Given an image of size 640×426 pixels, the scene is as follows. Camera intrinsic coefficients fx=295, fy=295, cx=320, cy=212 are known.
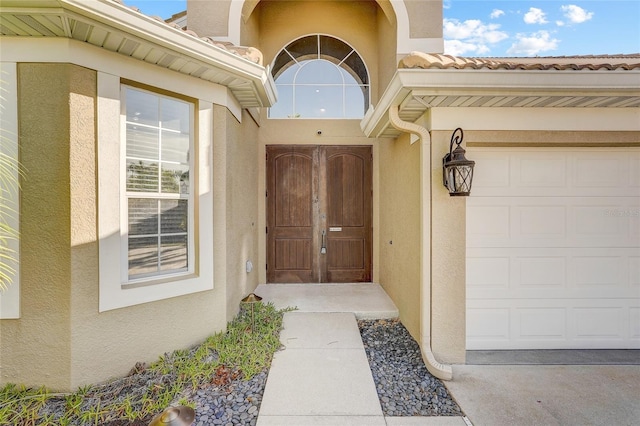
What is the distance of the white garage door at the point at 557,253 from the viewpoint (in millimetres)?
3953

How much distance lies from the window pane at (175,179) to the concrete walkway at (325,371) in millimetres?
2454

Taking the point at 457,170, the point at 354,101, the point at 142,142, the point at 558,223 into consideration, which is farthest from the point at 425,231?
the point at 354,101

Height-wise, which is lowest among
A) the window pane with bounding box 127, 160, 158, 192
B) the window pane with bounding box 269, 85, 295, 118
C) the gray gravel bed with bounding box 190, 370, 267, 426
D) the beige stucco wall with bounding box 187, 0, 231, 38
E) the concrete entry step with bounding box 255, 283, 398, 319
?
the gray gravel bed with bounding box 190, 370, 267, 426

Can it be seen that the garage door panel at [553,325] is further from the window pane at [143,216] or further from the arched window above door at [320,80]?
the arched window above door at [320,80]

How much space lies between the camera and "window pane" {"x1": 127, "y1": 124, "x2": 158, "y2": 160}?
3424 millimetres

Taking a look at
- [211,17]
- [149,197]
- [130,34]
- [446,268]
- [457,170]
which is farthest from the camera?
[211,17]

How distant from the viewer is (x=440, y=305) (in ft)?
12.2

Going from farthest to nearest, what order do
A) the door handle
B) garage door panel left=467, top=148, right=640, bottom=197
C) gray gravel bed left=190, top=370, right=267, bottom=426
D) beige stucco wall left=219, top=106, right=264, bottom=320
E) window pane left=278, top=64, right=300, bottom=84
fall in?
window pane left=278, top=64, right=300, bottom=84 → the door handle → beige stucco wall left=219, top=106, right=264, bottom=320 → garage door panel left=467, top=148, right=640, bottom=197 → gray gravel bed left=190, top=370, right=267, bottom=426

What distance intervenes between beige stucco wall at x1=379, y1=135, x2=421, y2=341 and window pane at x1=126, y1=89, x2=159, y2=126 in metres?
3.42

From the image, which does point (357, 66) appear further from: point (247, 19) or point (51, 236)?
point (51, 236)

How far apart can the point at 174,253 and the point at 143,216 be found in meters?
0.59

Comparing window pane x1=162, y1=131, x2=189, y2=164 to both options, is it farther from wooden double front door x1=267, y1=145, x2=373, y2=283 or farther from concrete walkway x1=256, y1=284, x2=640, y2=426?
wooden double front door x1=267, y1=145, x2=373, y2=283

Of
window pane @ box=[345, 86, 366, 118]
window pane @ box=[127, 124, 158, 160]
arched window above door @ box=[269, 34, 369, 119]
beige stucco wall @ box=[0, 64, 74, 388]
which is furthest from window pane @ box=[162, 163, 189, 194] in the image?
window pane @ box=[345, 86, 366, 118]

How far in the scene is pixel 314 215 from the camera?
22.4ft
